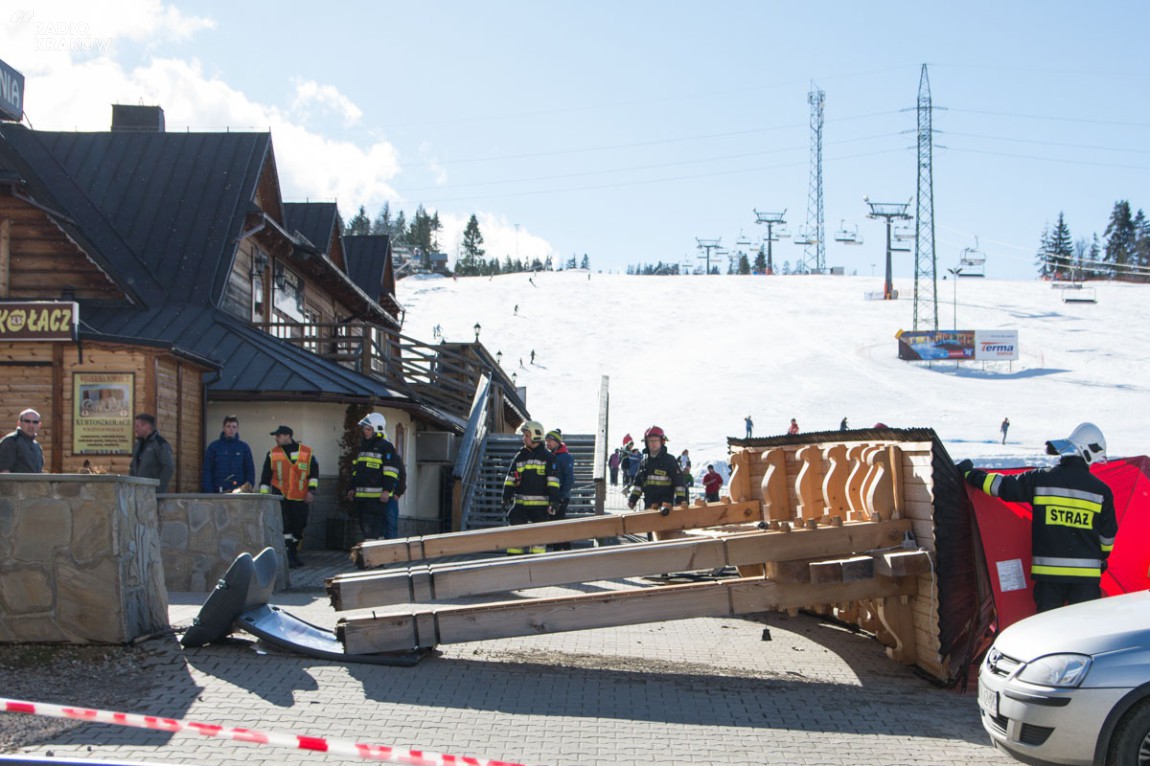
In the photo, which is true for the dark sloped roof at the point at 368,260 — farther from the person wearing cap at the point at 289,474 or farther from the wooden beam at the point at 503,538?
the wooden beam at the point at 503,538

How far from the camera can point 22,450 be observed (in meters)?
10.1

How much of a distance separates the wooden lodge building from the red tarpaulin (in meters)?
10.2

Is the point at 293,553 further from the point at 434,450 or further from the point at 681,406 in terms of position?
the point at 681,406

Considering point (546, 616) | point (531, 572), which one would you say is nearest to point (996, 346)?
point (531, 572)

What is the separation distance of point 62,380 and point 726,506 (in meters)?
8.56

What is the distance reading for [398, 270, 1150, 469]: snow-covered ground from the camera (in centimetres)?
5197

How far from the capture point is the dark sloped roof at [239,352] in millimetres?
17156

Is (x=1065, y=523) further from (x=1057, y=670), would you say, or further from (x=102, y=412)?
(x=102, y=412)

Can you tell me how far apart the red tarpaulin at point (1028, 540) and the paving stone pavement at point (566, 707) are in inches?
32.9

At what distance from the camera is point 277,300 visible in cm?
2347

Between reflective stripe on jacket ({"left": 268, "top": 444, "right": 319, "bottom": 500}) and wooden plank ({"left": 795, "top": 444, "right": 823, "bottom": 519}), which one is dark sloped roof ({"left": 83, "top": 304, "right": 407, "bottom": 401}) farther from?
wooden plank ({"left": 795, "top": 444, "right": 823, "bottom": 519})

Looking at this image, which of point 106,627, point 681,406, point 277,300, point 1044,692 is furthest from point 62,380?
point 681,406

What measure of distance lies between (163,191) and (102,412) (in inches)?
331

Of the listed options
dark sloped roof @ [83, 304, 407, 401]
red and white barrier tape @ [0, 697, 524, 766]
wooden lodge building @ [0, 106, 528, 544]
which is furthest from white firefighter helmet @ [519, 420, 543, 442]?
red and white barrier tape @ [0, 697, 524, 766]
